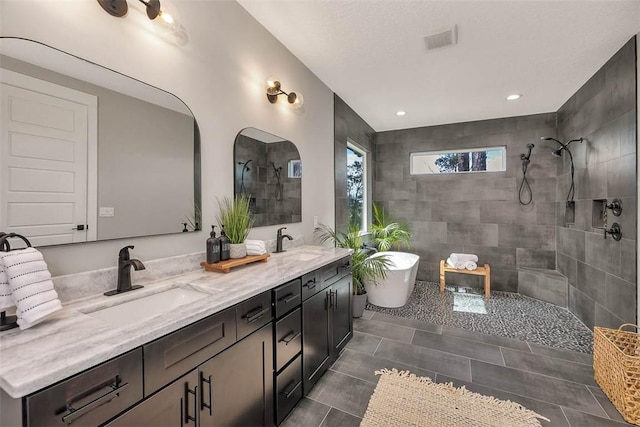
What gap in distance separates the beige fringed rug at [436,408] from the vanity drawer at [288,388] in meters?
0.45

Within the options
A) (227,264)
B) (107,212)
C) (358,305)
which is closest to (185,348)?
(227,264)

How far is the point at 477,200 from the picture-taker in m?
4.54

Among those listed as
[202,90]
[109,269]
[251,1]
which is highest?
[251,1]

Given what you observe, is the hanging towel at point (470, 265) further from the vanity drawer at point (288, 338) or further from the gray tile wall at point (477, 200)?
the vanity drawer at point (288, 338)

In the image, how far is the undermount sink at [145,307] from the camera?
1.16 meters

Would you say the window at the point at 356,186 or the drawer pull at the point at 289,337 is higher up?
the window at the point at 356,186

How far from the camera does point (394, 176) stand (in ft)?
16.7

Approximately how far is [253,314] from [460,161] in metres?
4.50

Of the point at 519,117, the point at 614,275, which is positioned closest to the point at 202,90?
the point at 614,275

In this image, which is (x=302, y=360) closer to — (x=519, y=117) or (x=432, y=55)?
(x=432, y=55)

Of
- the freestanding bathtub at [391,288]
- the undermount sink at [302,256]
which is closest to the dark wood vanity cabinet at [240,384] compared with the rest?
the undermount sink at [302,256]

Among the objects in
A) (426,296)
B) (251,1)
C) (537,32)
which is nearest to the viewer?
(251,1)

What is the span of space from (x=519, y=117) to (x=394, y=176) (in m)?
2.06

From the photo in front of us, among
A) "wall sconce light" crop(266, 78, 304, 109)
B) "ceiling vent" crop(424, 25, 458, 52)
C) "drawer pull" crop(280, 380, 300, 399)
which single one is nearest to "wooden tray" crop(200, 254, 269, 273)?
"drawer pull" crop(280, 380, 300, 399)
